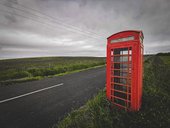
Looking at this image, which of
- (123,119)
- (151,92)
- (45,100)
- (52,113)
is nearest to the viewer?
(123,119)

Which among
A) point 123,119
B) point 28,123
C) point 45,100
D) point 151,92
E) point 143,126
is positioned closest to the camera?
point 143,126

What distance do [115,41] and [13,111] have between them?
4.29 m

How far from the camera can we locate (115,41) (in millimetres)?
3053

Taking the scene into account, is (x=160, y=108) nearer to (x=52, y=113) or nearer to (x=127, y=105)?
(x=127, y=105)

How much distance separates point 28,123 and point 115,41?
3.58 meters

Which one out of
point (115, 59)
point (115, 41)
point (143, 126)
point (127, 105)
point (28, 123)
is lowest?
point (28, 123)

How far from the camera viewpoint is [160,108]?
2.91 m

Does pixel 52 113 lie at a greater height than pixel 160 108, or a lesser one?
lesser

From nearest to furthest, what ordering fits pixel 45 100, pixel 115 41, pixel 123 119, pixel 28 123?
pixel 123 119
pixel 28 123
pixel 115 41
pixel 45 100

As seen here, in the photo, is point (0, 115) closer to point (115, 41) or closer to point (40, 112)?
point (40, 112)

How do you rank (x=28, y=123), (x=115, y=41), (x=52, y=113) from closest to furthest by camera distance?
1. (x=28, y=123)
2. (x=115, y=41)
3. (x=52, y=113)

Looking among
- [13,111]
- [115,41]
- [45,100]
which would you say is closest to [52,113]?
[45,100]

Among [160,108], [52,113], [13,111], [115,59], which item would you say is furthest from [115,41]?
[13,111]

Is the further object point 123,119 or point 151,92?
point 151,92
